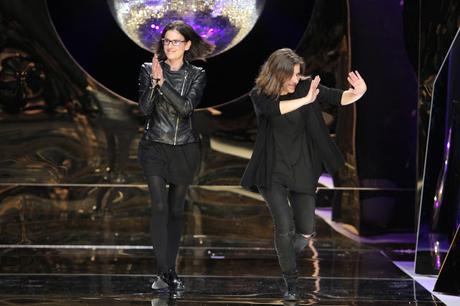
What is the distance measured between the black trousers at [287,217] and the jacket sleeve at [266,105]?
1.47 feet

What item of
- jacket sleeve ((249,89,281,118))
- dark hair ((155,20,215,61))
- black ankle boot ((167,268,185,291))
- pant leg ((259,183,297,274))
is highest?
dark hair ((155,20,215,61))

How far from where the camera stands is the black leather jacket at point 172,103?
6.11m

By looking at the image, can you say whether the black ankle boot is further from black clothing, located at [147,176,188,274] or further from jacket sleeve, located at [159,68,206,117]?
jacket sleeve, located at [159,68,206,117]

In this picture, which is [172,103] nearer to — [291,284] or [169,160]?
[169,160]

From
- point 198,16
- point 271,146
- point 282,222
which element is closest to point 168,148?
point 271,146

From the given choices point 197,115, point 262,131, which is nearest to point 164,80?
Result: point 262,131

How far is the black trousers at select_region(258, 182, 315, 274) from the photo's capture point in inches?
231

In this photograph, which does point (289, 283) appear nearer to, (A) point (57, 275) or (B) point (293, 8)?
(A) point (57, 275)

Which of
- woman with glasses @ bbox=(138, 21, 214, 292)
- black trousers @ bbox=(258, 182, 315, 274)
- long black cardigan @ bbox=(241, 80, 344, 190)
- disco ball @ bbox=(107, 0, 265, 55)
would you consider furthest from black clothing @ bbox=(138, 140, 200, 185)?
disco ball @ bbox=(107, 0, 265, 55)

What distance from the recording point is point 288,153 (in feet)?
19.4

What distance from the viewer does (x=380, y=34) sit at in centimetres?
841

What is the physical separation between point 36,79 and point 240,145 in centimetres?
193

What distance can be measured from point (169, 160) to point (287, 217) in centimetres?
92

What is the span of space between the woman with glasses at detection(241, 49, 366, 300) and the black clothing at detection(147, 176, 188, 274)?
569mm
